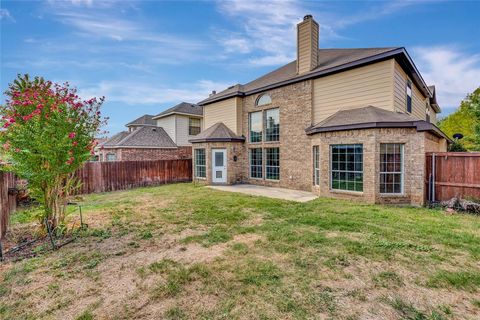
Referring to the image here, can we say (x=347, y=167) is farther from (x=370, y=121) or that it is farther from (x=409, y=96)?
(x=409, y=96)

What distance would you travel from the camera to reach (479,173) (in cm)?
716

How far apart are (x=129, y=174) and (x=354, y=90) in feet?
42.8

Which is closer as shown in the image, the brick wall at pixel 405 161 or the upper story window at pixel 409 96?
the brick wall at pixel 405 161

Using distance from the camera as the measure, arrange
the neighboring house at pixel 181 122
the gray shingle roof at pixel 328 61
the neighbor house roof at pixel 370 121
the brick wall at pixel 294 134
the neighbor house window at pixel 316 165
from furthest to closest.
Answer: the neighboring house at pixel 181 122, the brick wall at pixel 294 134, the neighbor house window at pixel 316 165, the gray shingle roof at pixel 328 61, the neighbor house roof at pixel 370 121

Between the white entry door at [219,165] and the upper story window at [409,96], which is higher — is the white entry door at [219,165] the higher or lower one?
the lower one

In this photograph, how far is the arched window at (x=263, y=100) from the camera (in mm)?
12894

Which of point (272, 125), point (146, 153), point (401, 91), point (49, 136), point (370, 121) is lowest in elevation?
point (146, 153)

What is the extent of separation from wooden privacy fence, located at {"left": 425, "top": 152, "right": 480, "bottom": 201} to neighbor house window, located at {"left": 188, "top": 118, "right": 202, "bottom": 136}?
675 inches

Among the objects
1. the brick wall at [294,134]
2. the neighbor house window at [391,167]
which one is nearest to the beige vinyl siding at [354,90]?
the brick wall at [294,134]

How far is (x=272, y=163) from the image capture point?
12891 mm

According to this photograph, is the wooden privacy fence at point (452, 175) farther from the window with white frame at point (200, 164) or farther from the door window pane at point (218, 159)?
the window with white frame at point (200, 164)

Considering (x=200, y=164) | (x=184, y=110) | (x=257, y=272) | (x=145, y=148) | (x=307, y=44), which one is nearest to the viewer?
(x=257, y=272)

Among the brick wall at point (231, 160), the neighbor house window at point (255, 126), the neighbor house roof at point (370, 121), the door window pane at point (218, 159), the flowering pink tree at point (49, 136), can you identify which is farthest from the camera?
the door window pane at point (218, 159)

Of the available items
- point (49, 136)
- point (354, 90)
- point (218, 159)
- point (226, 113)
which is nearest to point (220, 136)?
point (218, 159)
